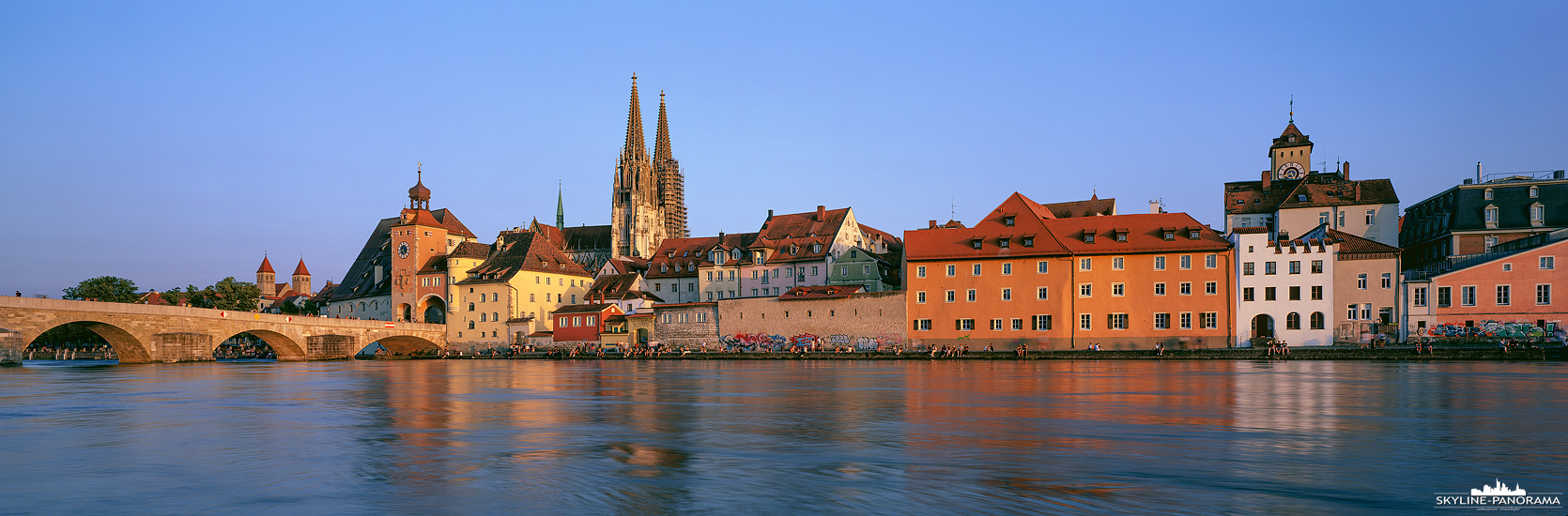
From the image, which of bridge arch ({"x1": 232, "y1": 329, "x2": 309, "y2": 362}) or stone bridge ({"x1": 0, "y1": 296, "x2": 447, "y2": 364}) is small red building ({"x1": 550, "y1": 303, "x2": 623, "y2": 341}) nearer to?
stone bridge ({"x1": 0, "y1": 296, "x2": 447, "y2": 364})

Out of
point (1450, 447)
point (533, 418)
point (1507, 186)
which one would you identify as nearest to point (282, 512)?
point (533, 418)

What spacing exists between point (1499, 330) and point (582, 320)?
226 ft

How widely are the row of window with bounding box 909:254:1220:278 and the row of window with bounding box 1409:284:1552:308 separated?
11.8 m

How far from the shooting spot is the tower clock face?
299 feet

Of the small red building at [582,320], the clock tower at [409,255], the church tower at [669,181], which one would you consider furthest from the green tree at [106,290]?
the church tower at [669,181]

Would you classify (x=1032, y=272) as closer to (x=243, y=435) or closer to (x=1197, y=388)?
(x=1197, y=388)

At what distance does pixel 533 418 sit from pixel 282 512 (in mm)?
11533

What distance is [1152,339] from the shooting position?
6694 cm

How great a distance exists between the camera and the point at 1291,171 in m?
91.2

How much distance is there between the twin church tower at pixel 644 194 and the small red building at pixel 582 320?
59.0 metres

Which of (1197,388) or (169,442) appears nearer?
(169,442)

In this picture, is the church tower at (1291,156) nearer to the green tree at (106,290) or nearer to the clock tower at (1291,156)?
the clock tower at (1291,156)

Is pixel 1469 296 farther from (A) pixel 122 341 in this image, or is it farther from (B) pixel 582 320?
(A) pixel 122 341

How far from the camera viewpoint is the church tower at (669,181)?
16862 centimetres
